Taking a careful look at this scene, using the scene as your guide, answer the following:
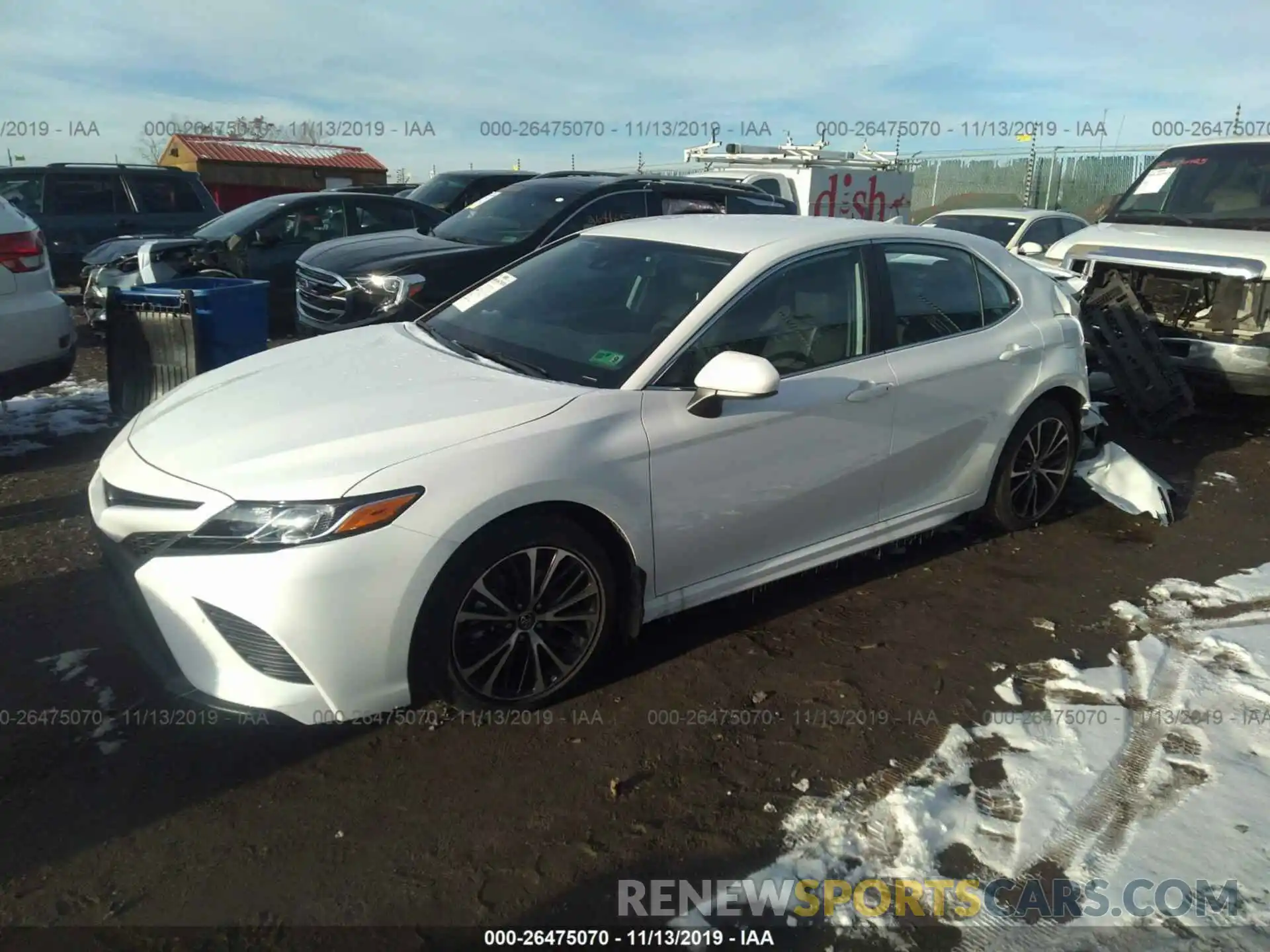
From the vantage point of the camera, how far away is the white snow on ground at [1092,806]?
2498 millimetres

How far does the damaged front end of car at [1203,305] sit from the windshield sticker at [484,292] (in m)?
5.05

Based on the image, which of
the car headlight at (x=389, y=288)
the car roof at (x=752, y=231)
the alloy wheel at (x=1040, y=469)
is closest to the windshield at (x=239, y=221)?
the car headlight at (x=389, y=288)

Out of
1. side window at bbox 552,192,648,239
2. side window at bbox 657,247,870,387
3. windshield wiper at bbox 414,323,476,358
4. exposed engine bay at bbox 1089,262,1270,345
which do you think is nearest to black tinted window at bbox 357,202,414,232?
side window at bbox 552,192,648,239

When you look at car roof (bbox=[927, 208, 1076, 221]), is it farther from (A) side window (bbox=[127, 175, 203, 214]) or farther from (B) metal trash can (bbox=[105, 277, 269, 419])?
(A) side window (bbox=[127, 175, 203, 214])

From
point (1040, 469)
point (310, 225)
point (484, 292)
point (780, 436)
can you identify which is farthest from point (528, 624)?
point (310, 225)

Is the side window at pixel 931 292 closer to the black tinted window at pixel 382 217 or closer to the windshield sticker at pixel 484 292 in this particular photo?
the windshield sticker at pixel 484 292

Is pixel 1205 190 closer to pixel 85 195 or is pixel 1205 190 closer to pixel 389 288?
pixel 389 288

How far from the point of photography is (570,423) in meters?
3.16

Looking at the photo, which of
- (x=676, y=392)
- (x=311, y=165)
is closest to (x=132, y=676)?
(x=676, y=392)

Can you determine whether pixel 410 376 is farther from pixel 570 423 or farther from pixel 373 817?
pixel 373 817

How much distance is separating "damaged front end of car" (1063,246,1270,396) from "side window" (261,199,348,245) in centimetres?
736

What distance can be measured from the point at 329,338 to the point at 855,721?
2.75 m

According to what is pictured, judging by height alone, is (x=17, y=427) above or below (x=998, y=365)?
below

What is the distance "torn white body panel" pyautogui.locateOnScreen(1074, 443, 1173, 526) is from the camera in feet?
17.1
